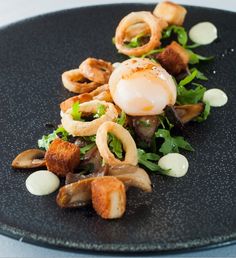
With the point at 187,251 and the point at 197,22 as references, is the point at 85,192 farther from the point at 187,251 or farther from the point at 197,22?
the point at 197,22

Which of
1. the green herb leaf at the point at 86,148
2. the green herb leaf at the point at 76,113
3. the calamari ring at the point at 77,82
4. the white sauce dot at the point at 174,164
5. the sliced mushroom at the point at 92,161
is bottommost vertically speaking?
the white sauce dot at the point at 174,164

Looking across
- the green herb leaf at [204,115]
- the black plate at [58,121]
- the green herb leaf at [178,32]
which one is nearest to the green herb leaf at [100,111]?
the black plate at [58,121]

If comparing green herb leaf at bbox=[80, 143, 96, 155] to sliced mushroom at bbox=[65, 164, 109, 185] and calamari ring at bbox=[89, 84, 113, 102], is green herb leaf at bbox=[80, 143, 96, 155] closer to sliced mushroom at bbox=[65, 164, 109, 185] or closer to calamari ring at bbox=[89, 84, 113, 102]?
sliced mushroom at bbox=[65, 164, 109, 185]

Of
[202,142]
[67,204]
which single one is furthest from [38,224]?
[202,142]

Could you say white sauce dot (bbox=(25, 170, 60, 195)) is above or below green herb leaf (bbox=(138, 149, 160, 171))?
above

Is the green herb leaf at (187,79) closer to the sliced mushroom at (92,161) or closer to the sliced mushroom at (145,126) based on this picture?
the sliced mushroom at (145,126)

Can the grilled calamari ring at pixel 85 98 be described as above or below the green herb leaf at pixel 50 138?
above

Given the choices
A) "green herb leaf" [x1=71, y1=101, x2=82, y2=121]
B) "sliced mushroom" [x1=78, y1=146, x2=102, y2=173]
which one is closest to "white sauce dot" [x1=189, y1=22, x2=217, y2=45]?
"green herb leaf" [x1=71, y1=101, x2=82, y2=121]
